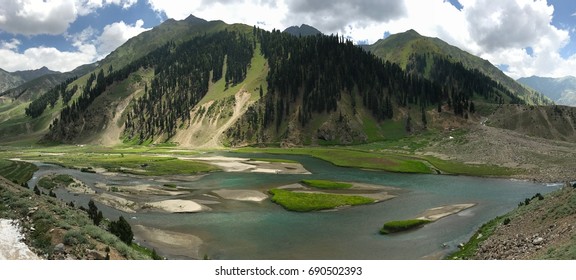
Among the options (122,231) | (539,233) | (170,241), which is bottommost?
(170,241)

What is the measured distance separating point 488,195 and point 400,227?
37.5 metres

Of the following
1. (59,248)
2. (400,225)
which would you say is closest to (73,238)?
(59,248)

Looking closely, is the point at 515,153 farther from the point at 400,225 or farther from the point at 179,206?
the point at 179,206

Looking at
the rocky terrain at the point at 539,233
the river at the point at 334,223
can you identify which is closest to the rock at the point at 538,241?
the rocky terrain at the point at 539,233

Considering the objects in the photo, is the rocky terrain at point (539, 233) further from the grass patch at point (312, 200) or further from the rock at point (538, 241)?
the grass patch at point (312, 200)

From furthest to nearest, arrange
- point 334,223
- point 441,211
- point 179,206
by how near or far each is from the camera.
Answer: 1. point 179,206
2. point 441,211
3. point 334,223

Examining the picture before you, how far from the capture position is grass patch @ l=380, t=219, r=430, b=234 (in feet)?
171

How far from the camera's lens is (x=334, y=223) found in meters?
56.8

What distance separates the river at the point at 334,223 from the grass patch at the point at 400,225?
48.1 inches

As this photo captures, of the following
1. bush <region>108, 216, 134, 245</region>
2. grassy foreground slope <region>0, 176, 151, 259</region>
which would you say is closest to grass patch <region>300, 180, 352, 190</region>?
bush <region>108, 216, 134, 245</region>

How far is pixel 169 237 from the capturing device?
51.2 meters

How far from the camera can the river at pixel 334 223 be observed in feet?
145

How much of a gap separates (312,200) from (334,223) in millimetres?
14479

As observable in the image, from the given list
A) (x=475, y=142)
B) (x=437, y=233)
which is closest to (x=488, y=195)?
(x=437, y=233)
